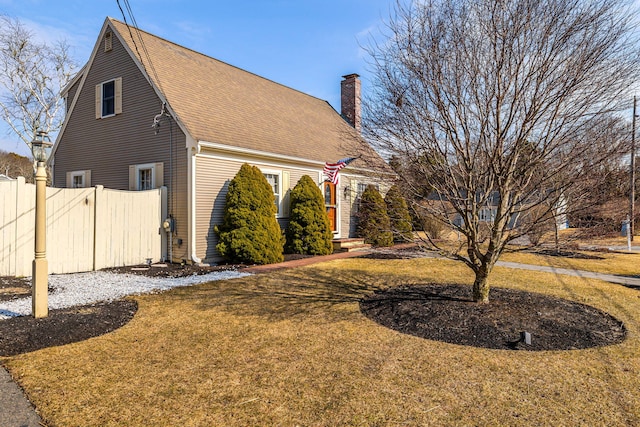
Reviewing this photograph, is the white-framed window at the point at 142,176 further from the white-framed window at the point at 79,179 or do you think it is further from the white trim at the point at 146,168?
the white-framed window at the point at 79,179

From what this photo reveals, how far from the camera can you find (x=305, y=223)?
1248 centimetres

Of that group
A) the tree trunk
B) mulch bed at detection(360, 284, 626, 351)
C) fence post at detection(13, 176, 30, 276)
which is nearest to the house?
fence post at detection(13, 176, 30, 276)

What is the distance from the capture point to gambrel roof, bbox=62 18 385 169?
36.1 feet

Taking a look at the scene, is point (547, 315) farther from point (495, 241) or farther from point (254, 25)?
point (254, 25)

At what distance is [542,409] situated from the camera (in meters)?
3.02

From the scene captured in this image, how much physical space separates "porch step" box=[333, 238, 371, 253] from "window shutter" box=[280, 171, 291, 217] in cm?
235

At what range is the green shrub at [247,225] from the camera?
10305mm

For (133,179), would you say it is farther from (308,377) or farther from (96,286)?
(308,377)

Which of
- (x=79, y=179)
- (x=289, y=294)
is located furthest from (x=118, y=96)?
(x=289, y=294)

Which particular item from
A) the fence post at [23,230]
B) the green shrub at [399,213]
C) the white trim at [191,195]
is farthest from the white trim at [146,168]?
the green shrub at [399,213]

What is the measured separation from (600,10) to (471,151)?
204cm

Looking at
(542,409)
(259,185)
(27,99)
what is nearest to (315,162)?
(259,185)

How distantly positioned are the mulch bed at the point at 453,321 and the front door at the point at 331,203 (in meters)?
8.32

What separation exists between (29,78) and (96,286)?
23.9 meters
